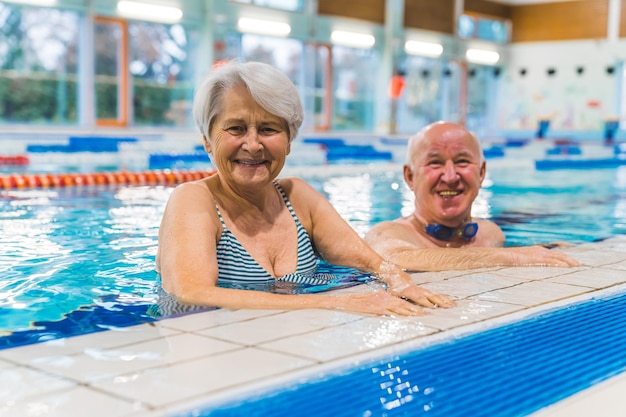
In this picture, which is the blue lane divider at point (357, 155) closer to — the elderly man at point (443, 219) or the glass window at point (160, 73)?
the glass window at point (160, 73)

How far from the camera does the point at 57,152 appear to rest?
1244 cm

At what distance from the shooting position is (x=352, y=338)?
2.09 metres

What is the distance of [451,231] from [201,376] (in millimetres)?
2555

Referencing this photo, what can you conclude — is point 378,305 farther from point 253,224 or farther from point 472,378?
point 253,224

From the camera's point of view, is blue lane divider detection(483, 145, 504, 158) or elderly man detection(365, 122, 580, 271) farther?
blue lane divider detection(483, 145, 504, 158)

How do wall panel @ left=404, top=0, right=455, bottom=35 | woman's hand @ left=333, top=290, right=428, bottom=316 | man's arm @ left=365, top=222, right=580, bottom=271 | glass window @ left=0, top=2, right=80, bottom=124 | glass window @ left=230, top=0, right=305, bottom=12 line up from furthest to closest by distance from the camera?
wall panel @ left=404, top=0, right=455, bottom=35, glass window @ left=230, top=0, right=305, bottom=12, glass window @ left=0, top=2, right=80, bottom=124, man's arm @ left=365, top=222, right=580, bottom=271, woman's hand @ left=333, top=290, right=428, bottom=316

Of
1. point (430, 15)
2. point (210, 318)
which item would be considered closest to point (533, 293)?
point (210, 318)

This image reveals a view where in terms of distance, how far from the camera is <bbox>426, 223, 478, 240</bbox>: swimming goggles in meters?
4.04

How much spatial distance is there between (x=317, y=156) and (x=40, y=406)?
495 inches

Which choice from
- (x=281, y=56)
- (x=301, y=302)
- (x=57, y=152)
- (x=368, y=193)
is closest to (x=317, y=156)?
(x=57, y=152)

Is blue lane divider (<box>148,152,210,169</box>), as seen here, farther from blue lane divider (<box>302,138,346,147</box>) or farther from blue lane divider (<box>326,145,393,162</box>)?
blue lane divider (<box>302,138,346,147</box>)

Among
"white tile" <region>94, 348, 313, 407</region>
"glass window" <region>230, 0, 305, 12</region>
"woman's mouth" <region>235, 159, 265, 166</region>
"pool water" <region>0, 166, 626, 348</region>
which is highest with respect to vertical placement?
"glass window" <region>230, 0, 305, 12</region>

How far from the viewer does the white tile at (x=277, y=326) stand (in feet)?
6.90

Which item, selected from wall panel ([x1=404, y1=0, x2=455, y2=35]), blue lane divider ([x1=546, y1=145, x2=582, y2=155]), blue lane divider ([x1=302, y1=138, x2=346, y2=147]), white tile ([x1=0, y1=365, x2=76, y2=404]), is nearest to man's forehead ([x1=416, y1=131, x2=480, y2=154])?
white tile ([x1=0, y1=365, x2=76, y2=404])
